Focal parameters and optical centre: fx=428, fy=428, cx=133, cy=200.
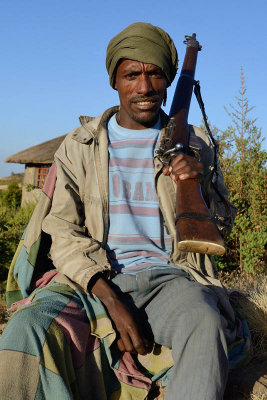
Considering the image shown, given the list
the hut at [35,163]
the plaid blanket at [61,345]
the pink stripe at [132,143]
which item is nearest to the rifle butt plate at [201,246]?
the plaid blanket at [61,345]

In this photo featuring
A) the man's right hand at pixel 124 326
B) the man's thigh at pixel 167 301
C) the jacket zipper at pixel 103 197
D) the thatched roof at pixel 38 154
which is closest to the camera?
the man's thigh at pixel 167 301

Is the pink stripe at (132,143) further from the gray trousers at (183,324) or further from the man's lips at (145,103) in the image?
the gray trousers at (183,324)

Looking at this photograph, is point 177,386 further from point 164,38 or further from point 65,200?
point 164,38

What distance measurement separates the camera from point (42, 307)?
2084 mm

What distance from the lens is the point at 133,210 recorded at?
8.46 ft

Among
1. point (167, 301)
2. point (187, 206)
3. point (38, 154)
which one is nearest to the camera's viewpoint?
point (187, 206)

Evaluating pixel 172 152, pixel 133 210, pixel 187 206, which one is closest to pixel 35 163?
pixel 133 210

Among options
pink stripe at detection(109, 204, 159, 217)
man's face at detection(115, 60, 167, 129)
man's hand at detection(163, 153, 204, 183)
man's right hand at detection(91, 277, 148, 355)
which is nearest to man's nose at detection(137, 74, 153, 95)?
man's face at detection(115, 60, 167, 129)

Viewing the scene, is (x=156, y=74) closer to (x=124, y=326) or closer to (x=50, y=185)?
(x=50, y=185)

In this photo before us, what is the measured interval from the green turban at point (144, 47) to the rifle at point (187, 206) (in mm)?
309

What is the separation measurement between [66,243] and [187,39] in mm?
2100

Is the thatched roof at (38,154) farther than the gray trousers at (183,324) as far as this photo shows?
Yes

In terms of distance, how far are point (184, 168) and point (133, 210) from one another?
0.45m

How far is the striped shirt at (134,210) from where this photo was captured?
2.51 metres
